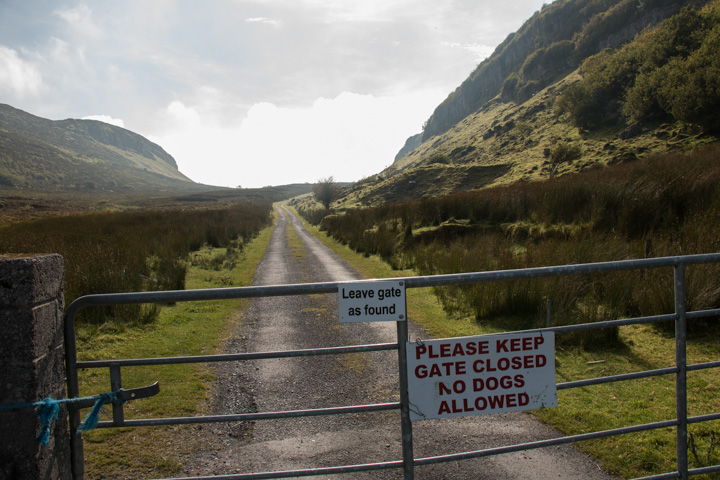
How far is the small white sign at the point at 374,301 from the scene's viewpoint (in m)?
2.03

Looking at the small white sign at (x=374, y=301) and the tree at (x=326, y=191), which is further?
the tree at (x=326, y=191)

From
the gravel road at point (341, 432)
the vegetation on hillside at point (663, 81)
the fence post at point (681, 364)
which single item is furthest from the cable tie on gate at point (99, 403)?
the vegetation on hillside at point (663, 81)

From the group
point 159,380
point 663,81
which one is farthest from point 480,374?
point 663,81

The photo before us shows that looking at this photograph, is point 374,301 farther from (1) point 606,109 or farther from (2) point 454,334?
(1) point 606,109

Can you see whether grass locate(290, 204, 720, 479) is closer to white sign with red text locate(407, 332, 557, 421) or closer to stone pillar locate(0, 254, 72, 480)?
white sign with red text locate(407, 332, 557, 421)

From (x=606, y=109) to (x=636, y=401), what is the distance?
5756 centimetres

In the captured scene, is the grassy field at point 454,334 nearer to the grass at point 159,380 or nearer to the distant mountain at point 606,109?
the grass at point 159,380

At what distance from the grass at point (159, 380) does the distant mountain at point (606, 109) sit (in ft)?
93.5

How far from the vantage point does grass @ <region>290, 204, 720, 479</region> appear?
9.94ft

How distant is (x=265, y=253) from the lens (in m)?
18.8

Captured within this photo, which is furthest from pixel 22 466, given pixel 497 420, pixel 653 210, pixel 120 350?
pixel 653 210

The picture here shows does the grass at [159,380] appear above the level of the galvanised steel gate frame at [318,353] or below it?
below

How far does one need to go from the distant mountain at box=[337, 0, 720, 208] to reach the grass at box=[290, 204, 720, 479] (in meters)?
26.7

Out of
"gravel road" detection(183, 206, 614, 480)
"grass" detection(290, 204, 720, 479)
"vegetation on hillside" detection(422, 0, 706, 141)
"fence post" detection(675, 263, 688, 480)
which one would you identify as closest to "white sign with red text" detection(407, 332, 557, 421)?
"fence post" detection(675, 263, 688, 480)
